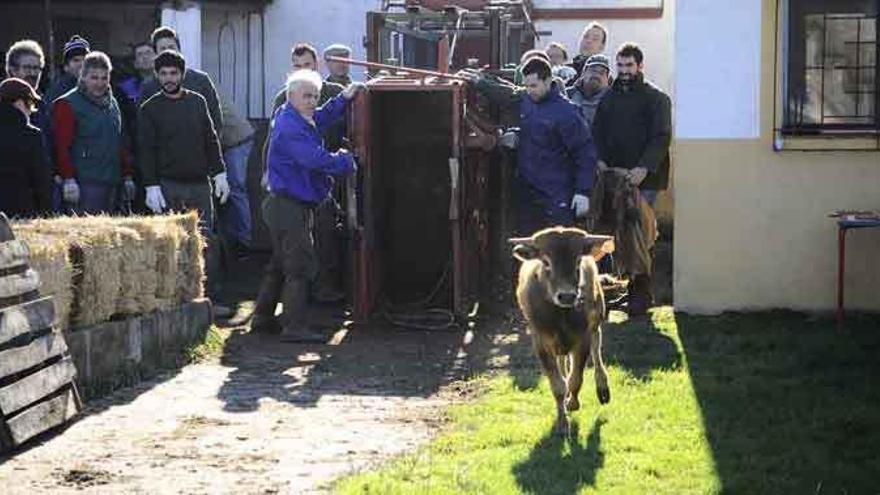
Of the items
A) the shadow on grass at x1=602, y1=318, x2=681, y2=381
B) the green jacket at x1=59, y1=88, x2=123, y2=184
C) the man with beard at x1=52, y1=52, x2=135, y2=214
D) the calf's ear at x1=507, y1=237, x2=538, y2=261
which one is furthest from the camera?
the green jacket at x1=59, y1=88, x2=123, y2=184

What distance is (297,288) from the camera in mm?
11555

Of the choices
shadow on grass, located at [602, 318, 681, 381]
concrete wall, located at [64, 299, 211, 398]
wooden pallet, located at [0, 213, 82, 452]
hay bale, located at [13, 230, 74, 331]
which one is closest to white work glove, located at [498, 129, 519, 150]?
shadow on grass, located at [602, 318, 681, 381]

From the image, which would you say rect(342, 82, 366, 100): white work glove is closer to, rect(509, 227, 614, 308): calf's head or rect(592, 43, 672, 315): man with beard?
rect(592, 43, 672, 315): man with beard

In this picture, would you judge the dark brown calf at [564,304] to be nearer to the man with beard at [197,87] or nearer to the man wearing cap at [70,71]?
the man with beard at [197,87]

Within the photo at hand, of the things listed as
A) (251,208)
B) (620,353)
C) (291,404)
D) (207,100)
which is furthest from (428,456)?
(251,208)

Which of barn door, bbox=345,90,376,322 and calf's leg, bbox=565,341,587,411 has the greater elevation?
barn door, bbox=345,90,376,322

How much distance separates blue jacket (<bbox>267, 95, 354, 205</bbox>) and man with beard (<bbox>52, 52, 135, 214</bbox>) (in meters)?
1.52

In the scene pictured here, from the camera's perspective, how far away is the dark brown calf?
8.27m

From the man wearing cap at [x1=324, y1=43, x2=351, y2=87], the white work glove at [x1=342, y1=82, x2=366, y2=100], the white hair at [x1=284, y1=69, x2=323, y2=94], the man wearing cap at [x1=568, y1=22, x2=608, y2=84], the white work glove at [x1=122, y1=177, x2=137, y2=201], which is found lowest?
the white work glove at [x1=122, y1=177, x2=137, y2=201]

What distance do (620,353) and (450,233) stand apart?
8.90ft

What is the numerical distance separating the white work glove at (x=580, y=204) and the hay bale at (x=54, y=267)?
13.6ft

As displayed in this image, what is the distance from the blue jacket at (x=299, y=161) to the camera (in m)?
11.2

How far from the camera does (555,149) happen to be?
39.2ft

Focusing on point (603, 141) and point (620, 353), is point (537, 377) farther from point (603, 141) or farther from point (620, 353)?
point (603, 141)
